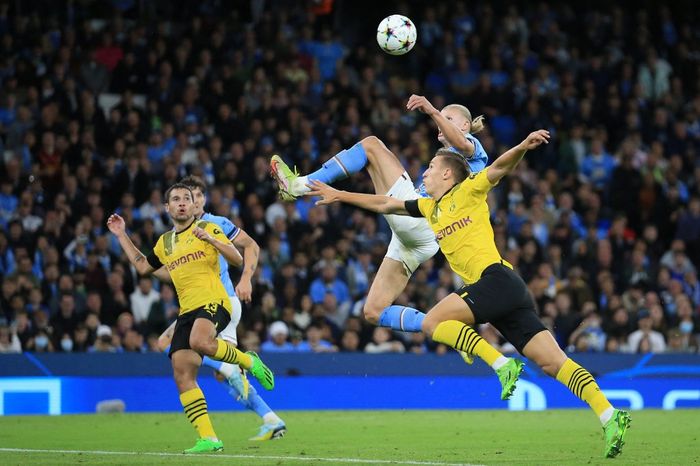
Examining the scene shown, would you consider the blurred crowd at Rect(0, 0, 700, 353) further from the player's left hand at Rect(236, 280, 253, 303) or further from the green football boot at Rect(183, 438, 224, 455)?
the green football boot at Rect(183, 438, 224, 455)

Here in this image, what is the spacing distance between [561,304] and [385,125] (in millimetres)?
4558

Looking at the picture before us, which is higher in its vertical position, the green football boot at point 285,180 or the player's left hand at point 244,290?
the green football boot at point 285,180

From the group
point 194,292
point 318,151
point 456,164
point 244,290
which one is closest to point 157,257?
point 194,292

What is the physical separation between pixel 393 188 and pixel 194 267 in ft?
6.17

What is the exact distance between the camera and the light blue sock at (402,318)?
10.8 metres

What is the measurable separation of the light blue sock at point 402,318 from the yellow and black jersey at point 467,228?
1.18 m

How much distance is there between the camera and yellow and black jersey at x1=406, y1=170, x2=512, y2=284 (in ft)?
31.1

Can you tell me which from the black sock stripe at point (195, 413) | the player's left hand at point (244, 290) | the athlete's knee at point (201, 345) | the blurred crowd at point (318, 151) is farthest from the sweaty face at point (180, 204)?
the blurred crowd at point (318, 151)

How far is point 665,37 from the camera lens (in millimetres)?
24922

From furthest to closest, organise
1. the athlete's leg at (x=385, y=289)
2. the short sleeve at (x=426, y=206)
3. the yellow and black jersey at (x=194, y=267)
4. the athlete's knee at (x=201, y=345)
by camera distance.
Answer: the athlete's leg at (x=385, y=289)
the yellow and black jersey at (x=194, y=267)
the athlete's knee at (x=201, y=345)
the short sleeve at (x=426, y=206)

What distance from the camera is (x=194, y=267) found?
10680 mm

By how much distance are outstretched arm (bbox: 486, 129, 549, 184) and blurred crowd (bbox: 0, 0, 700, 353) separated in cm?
799

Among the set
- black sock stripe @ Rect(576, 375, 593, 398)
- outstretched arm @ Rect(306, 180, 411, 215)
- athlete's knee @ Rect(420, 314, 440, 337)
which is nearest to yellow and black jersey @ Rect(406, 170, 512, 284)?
outstretched arm @ Rect(306, 180, 411, 215)

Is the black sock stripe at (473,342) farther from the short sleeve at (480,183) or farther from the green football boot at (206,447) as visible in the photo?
the green football boot at (206,447)
